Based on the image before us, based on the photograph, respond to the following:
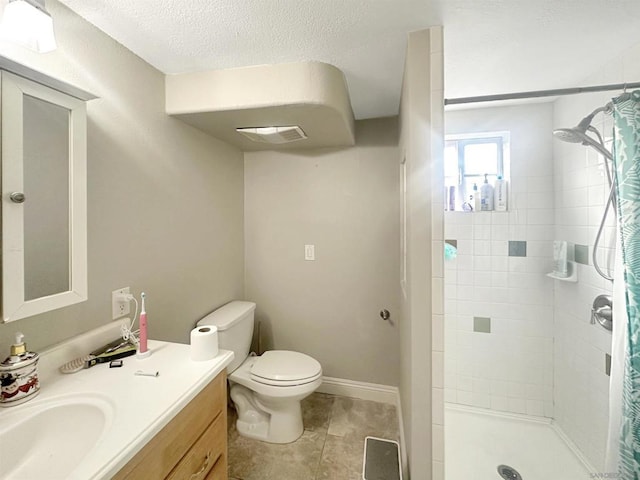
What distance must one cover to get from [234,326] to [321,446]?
0.90m

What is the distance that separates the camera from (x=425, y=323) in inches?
43.1

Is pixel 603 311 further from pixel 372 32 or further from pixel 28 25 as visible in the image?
pixel 28 25

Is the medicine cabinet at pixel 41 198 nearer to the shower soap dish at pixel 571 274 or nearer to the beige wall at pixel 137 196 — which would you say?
the beige wall at pixel 137 196

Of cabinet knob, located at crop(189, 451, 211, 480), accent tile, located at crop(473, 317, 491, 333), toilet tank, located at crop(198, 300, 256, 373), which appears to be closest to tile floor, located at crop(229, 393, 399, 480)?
toilet tank, located at crop(198, 300, 256, 373)

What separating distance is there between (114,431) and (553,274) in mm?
2209

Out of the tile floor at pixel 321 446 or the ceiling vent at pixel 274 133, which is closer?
the tile floor at pixel 321 446

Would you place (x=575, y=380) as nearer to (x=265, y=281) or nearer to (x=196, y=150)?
(x=265, y=281)

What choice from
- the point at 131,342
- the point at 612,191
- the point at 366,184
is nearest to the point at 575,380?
the point at 612,191

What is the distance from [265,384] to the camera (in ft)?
5.04

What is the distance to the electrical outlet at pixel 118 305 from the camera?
1.13 m

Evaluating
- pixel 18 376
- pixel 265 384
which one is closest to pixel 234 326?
pixel 265 384

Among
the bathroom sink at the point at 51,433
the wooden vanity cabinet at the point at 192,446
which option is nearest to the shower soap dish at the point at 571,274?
the wooden vanity cabinet at the point at 192,446

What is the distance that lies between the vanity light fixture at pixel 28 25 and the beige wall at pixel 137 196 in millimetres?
68

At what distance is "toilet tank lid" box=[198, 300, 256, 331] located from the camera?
1.59m
